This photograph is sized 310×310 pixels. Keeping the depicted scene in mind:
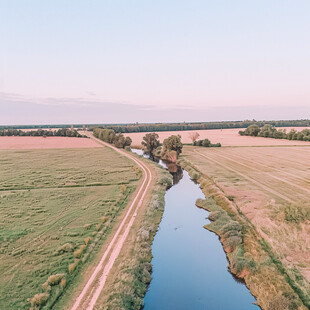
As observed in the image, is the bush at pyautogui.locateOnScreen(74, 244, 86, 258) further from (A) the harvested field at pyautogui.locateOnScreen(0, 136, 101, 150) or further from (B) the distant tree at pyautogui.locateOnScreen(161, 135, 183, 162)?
(A) the harvested field at pyautogui.locateOnScreen(0, 136, 101, 150)

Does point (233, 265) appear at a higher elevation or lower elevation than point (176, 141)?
lower

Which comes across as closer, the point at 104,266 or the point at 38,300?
the point at 38,300

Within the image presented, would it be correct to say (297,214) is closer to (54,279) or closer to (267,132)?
(54,279)

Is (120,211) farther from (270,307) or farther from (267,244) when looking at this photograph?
(270,307)

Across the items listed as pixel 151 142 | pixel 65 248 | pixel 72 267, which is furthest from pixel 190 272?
pixel 151 142

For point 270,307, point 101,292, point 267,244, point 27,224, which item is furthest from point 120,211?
point 270,307

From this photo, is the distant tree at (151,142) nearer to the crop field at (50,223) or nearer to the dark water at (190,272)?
the crop field at (50,223)

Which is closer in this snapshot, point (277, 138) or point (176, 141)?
point (176, 141)
